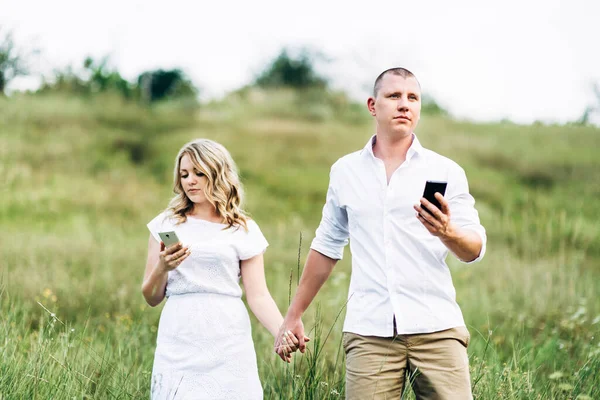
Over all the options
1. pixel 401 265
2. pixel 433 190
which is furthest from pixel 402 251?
pixel 433 190

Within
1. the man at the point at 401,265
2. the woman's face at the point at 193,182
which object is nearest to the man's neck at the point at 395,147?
the man at the point at 401,265

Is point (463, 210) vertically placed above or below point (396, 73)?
below

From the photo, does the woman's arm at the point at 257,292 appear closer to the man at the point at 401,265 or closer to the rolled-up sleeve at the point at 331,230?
the rolled-up sleeve at the point at 331,230

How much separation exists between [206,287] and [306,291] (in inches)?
22.2

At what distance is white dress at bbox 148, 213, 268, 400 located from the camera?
3822mm

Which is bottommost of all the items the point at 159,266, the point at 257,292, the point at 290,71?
the point at 257,292

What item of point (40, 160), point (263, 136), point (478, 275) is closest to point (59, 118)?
point (40, 160)

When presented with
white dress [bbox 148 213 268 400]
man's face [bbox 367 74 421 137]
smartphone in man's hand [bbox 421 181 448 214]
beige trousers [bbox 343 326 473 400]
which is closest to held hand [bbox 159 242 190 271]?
white dress [bbox 148 213 268 400]

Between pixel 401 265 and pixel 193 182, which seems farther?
pixel 193 182

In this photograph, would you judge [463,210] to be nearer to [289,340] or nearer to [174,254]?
[289,340]

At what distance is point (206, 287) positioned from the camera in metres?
3.99

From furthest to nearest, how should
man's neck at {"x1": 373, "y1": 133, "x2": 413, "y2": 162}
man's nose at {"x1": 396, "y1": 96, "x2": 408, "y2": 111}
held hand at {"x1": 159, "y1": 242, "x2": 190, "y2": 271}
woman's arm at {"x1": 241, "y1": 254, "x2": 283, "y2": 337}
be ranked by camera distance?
woman's arm at {"x1": 241, "y1": 254, "x2": 283, "y2": 337} < held hand at {"x1": 159, "y1": 242, "x2": 190, "y2": 271} < man's neck at {"x1": 373, "y1": 133, "x2": 413, "y2": 162} < man's nose at {"x1": 396, "y1": 96, "x2": 408, "y2": 111}

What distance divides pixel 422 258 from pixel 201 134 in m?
18.9

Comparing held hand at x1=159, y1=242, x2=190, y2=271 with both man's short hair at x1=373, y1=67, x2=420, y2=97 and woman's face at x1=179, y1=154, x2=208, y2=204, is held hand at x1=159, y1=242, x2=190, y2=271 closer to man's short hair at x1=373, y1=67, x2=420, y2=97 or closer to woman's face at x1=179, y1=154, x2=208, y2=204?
woman's face at x1=179, y1=154, x2=208, y2=204
